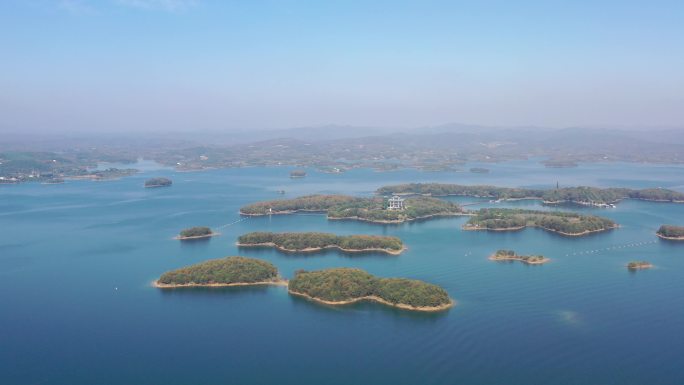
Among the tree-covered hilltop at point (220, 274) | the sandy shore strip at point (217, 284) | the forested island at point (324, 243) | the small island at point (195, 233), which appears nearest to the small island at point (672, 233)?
the forested island at point (324, 243)

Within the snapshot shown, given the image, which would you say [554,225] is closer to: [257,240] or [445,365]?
[257,240]

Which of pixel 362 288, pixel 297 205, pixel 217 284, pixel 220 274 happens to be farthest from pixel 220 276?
pixel 297 205

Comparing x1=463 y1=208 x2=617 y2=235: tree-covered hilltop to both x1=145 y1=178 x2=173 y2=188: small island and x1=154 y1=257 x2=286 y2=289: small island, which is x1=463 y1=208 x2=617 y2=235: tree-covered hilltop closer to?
x1=154 y1=257 x2=286 y2=289: small island

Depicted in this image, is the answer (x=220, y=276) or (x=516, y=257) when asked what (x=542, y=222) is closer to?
(x=516, y=257)

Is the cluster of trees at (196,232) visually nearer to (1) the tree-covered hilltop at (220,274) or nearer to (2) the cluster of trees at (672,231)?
(1) the tree-covered hilltop at (220,274)

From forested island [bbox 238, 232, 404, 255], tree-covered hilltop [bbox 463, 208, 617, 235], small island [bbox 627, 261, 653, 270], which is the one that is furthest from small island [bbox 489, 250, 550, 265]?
tree-covered hilltop [bbox 463, 208, 617, 235]

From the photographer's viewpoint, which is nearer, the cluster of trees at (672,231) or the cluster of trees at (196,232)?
the cluster of trees at (672,231)

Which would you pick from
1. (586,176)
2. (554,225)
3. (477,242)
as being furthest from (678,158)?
(477,242)
